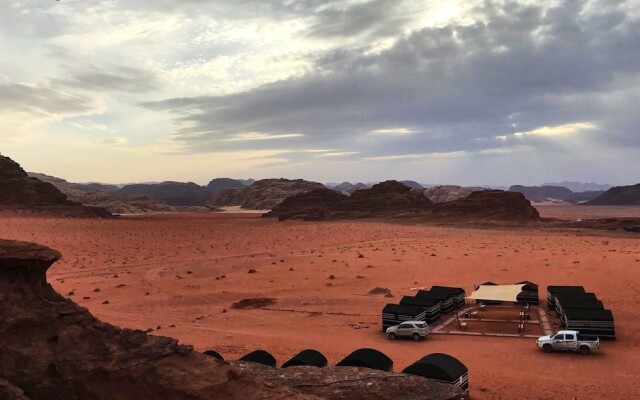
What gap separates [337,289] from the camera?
1300 inches

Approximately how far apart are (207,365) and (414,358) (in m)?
11.8

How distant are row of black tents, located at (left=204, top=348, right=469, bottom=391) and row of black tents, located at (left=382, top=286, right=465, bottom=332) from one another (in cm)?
784

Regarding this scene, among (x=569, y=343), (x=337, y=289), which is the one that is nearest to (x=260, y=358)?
(x=569, y=343)

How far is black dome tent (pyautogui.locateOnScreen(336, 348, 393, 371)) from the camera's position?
14284 mm

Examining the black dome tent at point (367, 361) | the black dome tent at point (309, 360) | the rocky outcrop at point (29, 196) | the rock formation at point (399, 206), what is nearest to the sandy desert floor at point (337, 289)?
the black dome tent at point (309, 360)

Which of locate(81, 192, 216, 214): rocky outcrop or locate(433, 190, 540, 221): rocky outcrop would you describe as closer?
locate(433, 190, 540, 221): rocky outcrop

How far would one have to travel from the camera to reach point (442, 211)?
115375 mm

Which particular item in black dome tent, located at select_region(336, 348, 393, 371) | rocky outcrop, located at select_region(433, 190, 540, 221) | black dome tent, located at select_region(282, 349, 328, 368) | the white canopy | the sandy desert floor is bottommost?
the sandy desert floor

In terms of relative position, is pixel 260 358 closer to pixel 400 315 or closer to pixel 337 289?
pixel 400 315

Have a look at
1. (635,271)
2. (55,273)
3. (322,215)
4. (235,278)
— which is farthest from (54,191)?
(635,271)

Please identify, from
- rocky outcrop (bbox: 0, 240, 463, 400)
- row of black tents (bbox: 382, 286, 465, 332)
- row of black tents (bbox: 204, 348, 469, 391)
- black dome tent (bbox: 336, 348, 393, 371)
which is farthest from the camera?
row of black tents (bbox: 382, 286, 465, 332)

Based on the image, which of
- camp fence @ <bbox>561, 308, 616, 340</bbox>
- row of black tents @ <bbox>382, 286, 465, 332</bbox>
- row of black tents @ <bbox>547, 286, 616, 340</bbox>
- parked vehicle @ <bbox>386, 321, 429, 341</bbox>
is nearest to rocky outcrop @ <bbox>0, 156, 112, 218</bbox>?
row of black tents @ <bbox>382, 286, 465, 332</bbox>

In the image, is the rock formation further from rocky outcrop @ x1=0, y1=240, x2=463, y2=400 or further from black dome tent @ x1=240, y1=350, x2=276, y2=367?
rocky outcrop @ x1=0, y1=240, x2=463, y2=400

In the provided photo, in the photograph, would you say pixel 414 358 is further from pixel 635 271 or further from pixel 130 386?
pixel 635 271
